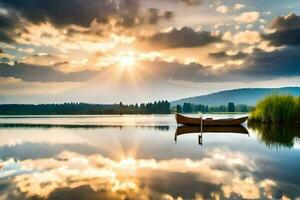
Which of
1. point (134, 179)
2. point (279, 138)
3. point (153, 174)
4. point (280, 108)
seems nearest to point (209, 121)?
point (280, 108)

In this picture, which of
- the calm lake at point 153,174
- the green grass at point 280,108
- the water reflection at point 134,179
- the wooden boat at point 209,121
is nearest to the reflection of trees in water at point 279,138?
the calm lake at point 153,174

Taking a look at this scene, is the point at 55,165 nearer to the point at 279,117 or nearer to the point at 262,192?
the point at 262,192

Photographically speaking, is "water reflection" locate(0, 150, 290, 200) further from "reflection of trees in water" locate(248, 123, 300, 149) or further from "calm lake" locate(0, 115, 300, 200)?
"reflection of trees in water" locate(248, 123, 300, 149)

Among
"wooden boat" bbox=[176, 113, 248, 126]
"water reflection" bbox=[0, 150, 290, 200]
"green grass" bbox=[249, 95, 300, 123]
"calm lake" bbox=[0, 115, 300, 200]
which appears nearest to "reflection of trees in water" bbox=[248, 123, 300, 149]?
"calm lake" bbox=[0, 115, 300, 200]

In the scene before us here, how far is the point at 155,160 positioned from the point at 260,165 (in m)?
3.57

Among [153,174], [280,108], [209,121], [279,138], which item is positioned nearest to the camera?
[153,174]

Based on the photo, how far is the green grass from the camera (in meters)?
33.8

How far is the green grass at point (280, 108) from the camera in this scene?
1329 inches

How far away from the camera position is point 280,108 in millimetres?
34531

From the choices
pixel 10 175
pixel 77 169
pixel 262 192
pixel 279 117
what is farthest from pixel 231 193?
pixel 279 117

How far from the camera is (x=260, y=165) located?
1211cm

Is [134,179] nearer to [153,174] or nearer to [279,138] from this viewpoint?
[153,174]

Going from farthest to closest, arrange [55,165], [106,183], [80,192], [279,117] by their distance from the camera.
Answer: [279,117] → [55,165] → [106,183] → [80,192]

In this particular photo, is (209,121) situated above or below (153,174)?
above
